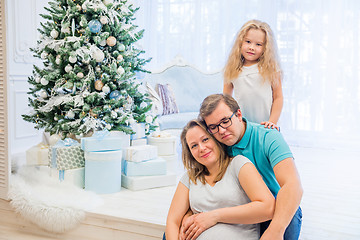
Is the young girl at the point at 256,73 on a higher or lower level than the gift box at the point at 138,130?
higher

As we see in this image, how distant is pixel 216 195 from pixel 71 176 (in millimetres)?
1533

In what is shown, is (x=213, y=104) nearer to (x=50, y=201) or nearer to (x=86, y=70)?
(x=50, y=201)

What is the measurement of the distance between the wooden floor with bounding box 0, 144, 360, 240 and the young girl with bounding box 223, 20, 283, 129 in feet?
2.47

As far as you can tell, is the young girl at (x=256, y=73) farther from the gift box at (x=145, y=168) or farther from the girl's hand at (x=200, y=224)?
the gift box at (x=145, y=168)

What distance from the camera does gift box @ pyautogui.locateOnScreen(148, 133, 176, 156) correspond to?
3.26 meters

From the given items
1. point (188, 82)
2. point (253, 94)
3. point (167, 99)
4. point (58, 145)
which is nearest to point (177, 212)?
point (253, 94)

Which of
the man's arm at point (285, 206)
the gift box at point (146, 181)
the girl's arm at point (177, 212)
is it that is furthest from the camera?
the gift box at point (146, 181)

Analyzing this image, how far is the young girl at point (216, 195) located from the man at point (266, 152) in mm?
48

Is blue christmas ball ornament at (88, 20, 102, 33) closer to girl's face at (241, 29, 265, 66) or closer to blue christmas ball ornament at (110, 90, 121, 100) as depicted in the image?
blue christmas ball ornament at (110, 90, 121, 100)

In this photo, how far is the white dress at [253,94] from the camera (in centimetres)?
207

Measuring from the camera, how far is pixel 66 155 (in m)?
2.75

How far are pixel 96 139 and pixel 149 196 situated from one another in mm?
562

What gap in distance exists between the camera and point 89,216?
2408 mm

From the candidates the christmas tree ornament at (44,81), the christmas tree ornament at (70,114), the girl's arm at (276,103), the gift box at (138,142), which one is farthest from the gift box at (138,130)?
the girl's arm at (276,103)
